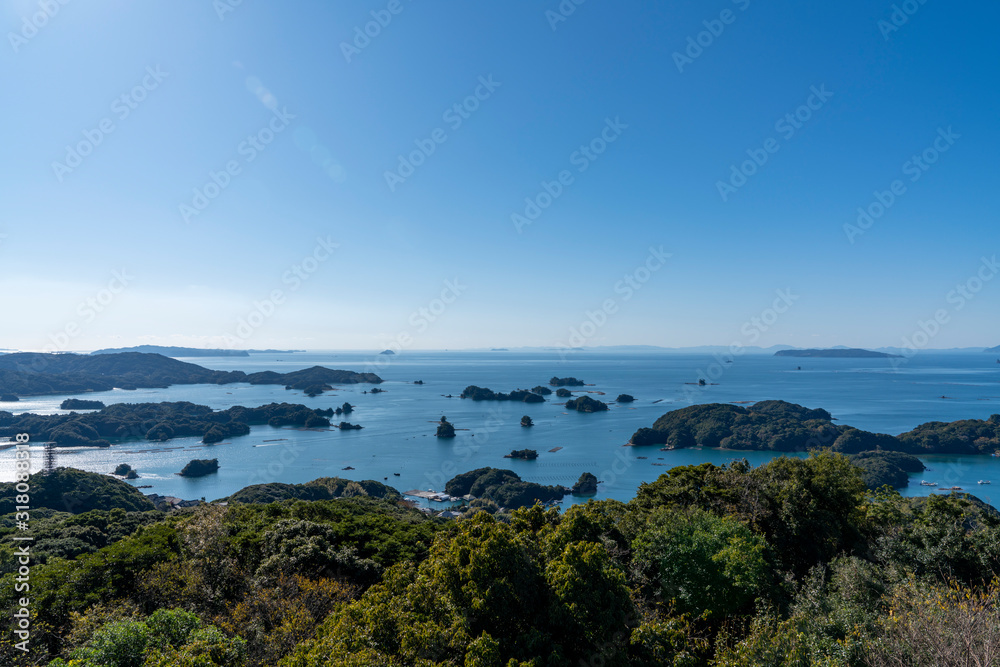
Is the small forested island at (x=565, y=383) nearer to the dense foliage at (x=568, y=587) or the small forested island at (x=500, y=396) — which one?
the small forested island at (x=500, y=396)

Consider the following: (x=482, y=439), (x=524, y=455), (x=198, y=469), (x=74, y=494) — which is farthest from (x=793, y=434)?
(x=74, y=494)

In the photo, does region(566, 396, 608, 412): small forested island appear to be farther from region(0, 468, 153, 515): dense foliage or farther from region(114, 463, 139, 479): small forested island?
region(0, 468, 153, 515): dense foliage

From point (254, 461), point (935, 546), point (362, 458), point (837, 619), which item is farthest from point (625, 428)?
point (837, 619)

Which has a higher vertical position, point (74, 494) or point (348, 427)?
point (74, 494)

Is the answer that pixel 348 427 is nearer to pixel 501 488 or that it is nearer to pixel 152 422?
pixel 152 422

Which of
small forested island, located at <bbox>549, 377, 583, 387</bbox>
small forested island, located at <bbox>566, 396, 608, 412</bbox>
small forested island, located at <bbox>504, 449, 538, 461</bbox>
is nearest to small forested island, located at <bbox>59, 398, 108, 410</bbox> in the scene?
small forested island, located at <bbox>504, 449, 538, 461</bbox>
